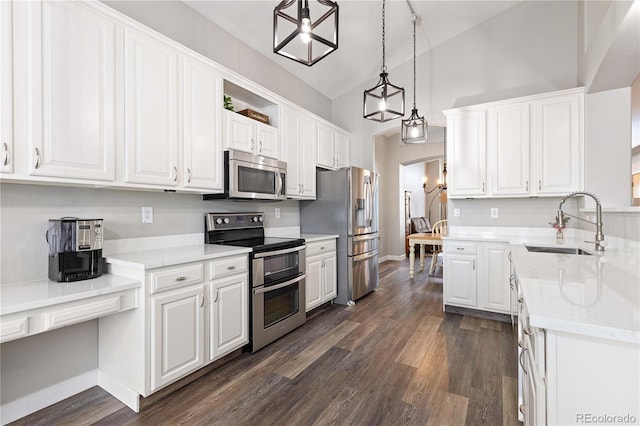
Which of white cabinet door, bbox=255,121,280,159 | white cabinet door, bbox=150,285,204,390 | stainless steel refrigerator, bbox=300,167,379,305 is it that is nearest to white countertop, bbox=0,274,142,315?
white cabinet door, bbox=150,285,204,390

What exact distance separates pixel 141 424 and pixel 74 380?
675 mm

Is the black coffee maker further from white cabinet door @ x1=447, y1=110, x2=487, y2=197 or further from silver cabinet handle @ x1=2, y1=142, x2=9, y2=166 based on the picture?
white cabinet door @ x1=447, y1=110, x2=487, y2=197

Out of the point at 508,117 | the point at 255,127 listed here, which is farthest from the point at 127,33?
the point at 508,117

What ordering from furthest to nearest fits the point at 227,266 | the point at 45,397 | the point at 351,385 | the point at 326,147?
1. the point at 326,147
2. the point at 227,266
3. the point at 351,385
4. the point at 45,397

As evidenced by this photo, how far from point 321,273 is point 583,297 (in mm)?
2765

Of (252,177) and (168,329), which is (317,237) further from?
(168,329)

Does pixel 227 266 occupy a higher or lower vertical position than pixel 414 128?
lower

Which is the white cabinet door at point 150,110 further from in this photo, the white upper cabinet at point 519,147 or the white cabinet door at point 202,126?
the white upper cabinet at point 519,147

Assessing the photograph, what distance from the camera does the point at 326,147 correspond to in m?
4.27

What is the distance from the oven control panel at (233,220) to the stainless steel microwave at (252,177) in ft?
0.72

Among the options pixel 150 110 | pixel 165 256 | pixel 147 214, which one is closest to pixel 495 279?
pixel 165 256

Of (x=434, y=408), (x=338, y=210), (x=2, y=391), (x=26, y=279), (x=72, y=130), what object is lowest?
(x=434, y=408)

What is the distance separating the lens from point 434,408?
1879mm

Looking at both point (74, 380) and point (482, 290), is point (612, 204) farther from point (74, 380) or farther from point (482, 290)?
point (74, 380)
